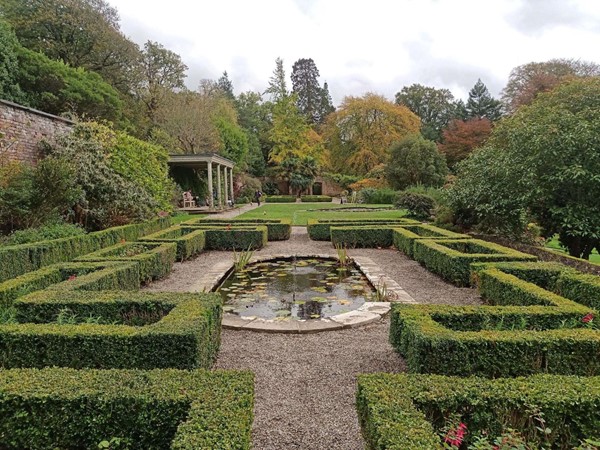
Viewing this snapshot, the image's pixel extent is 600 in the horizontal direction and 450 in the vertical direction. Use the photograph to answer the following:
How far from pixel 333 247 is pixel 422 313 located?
7271 millimetres

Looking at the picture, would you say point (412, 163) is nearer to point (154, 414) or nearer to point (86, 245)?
point (86, 245)

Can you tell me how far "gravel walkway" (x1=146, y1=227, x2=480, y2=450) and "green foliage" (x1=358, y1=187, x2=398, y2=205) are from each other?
20533 millimetres

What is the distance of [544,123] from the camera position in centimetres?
880

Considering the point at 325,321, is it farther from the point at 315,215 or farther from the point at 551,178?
the point at 315,215

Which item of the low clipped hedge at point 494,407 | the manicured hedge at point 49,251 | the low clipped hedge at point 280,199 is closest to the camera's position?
the low clipped hedge at point 494,407

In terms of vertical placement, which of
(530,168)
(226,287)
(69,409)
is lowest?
(226,287)

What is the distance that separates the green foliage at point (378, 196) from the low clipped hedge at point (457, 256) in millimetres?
17097

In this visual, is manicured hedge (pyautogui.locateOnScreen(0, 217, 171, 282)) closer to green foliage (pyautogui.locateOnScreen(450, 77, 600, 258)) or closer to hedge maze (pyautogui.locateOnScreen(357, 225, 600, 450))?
hedge maze (pyautogui.locateOnScreen(357, 225, 600, 450))

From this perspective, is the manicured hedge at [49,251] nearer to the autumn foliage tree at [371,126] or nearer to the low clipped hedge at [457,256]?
the low clipped hedge at [457,256]

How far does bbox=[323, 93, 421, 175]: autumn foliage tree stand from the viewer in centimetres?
3472

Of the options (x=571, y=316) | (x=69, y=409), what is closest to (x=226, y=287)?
(x=69, y=409)

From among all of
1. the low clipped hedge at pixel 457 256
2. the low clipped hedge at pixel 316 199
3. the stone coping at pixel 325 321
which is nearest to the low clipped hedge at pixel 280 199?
the low clipped hedge at pixel 316 199

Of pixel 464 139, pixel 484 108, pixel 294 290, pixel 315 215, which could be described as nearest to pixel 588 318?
pixel 294 290

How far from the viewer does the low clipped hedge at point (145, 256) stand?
255 inches
